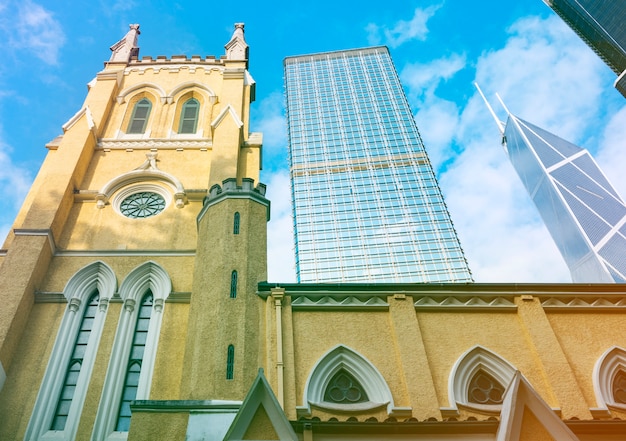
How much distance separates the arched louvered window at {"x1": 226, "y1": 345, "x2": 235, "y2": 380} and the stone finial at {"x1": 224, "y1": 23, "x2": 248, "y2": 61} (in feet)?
53.4

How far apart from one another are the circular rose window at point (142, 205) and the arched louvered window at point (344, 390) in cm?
830

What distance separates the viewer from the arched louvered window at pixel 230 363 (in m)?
11.1

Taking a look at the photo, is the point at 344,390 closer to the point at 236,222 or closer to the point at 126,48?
the point at 236,222

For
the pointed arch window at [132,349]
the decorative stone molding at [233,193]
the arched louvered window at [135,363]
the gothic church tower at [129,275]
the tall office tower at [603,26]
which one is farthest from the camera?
the tall office tower at [603,26]

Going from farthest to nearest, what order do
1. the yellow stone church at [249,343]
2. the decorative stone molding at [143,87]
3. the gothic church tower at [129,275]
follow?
the decorative stone molding at [143,87]
the gothic church tower at [129,275]
the yellow stone church at [249,343]

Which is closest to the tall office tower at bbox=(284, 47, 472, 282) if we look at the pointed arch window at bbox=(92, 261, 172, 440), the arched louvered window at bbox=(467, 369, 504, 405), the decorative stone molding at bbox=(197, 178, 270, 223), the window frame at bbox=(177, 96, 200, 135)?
the window frame at bbox=(177, 96, 200, 135)

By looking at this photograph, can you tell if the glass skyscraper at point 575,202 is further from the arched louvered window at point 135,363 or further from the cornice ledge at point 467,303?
the arched louvered window at point 135,363

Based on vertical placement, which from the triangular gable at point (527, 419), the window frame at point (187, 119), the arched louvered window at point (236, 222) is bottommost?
the triangular gable at point (527, 419)

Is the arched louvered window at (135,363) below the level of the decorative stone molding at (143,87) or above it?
below

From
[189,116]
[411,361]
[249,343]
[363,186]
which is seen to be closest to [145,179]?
[189,116]

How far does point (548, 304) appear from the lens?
533 inches

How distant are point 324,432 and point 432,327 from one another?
12.0ft

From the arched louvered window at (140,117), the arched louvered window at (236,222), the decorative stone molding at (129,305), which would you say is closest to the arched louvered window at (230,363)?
the arched louvered window at (236,222)

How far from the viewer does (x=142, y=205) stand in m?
17.7
